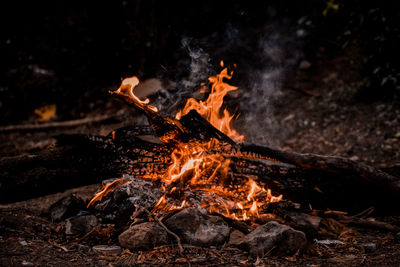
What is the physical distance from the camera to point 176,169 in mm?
3061

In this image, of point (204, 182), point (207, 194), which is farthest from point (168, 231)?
point (204, 182)

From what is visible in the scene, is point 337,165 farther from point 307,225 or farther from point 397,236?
point 397,236

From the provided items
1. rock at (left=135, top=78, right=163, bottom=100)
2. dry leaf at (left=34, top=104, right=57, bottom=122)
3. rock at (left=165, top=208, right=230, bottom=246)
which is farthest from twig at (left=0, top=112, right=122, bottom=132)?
rock at (left=165, top=208, right=230, bottom=246)

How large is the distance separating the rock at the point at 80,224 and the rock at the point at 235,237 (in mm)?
1213

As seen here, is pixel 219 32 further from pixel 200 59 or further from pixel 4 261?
pixel 4 261

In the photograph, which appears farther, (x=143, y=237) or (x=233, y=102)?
(x=233, y=102)

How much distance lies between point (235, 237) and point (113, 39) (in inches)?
303

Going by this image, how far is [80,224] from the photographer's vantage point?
102 inches

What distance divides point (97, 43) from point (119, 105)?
214 centimetres

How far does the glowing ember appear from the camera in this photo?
2.82 m

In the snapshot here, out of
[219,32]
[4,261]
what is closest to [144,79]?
[219,32]

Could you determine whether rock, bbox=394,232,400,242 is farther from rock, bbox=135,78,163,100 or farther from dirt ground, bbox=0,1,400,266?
rock, bbox=135,78,163,100

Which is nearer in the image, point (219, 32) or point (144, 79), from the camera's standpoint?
point (144, 79)

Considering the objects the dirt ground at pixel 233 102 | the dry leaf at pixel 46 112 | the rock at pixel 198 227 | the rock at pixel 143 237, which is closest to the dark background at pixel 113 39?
the dirt ground at pixel 233 102
